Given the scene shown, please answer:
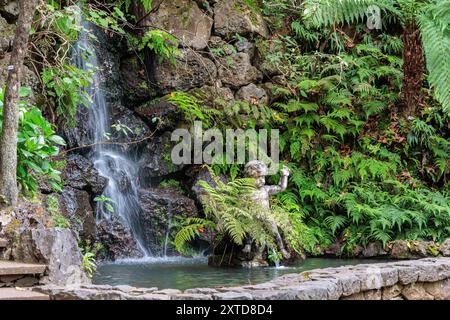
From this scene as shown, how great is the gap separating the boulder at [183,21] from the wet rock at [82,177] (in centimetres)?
321

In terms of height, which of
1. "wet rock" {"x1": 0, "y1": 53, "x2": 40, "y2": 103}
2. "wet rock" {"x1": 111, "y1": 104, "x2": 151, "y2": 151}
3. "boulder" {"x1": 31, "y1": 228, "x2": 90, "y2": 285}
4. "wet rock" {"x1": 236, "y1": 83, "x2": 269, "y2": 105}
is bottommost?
"boulder" {"x1": 31, "y1": 228, "x2": 90, "y2": 285}

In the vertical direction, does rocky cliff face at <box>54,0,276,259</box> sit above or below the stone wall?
above

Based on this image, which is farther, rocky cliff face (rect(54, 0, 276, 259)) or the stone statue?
rocky cliff face (rect(54, 0, 276, 259))

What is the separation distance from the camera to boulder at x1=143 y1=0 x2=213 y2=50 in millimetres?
10955

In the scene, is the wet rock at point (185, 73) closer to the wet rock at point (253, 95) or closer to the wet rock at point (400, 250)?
the wet rock at point (253, 95)

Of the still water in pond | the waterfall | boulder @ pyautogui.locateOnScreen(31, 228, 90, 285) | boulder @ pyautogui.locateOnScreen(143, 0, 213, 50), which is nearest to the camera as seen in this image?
boulder @ pyautogui.locateOnScreen(31, 228, 90, 285)

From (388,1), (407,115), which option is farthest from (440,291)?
(388,1)

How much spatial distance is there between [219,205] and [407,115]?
5236mm

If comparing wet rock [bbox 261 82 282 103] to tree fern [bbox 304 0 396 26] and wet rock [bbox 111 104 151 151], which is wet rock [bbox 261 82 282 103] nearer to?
tree fern [bbox 304 0 396 26]

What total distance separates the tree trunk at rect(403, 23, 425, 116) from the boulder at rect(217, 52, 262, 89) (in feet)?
9.03

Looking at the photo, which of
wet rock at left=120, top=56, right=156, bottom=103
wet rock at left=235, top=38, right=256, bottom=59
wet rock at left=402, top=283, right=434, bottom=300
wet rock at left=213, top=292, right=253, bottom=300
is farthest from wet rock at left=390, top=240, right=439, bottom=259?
wet rock at left=213, top=292, right=253, bottom=300

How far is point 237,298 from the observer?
347cm

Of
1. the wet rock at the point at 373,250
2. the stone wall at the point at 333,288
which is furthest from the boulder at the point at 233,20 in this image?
the stone wall at the point at 333,288

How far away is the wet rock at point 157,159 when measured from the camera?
10023 mm
